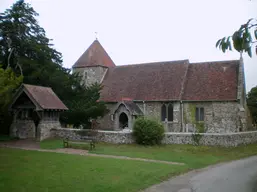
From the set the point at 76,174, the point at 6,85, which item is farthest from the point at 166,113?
the point at 76,174

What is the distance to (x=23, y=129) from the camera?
23.8 metres

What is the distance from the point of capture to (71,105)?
25953 mm

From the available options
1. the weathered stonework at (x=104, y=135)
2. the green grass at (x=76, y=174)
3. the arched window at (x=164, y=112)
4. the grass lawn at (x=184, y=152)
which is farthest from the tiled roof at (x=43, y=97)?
the arched window at (x=164, y=112)

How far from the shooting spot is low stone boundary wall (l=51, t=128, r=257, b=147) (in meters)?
20.0

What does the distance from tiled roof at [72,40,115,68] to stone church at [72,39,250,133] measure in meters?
3.87

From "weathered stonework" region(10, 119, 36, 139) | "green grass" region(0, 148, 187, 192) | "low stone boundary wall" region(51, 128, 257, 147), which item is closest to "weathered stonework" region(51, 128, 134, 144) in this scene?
"low stone boundary wall" region(51, 128, 257, 147)

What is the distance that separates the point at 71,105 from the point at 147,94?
8.88 metres

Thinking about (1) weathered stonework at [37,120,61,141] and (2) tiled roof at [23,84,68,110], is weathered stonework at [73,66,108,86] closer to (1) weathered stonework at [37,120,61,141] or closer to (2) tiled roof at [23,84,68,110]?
(2) tiled roof at [23,84,68,110]

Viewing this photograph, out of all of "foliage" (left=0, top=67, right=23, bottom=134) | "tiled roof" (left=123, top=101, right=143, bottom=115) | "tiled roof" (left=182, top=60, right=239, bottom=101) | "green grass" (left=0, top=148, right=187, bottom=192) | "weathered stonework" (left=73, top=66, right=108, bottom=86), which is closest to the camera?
"green grass" (left=0, top=148, right=187, bottom=192)

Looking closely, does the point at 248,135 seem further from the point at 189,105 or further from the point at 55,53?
the point at 55,53

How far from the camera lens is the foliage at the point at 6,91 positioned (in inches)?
768

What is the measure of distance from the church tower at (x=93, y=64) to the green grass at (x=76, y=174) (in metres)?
22.5

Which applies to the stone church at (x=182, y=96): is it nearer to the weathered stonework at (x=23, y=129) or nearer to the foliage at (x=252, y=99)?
the weathered stonework at (x=23, y=129)

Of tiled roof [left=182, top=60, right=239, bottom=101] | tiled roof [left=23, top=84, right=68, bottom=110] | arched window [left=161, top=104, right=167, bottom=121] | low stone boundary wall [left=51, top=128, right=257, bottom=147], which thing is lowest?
low stone boundary wall [left=51, top=128, right=257, bottom=147]
